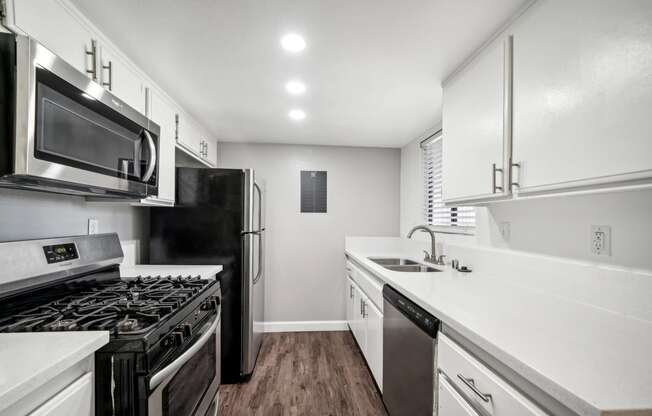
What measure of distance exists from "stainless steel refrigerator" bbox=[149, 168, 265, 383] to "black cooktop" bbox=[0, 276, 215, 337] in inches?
26.6

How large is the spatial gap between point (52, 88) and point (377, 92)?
5.78ft

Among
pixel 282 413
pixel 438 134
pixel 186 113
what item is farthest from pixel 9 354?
pixel 438 134

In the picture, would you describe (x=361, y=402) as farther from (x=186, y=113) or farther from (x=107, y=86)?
(x=186, y=113)

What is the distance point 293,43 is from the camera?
1505 mm

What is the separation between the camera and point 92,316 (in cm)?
104

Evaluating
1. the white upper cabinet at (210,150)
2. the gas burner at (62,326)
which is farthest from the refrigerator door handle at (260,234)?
the gas burner at (62,326)

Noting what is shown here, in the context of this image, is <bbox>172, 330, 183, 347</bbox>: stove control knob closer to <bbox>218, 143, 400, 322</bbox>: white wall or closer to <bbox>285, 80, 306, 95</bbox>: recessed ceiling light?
A: <bbox>285, 80, 306, 95</bbox>: recessed ceiling light

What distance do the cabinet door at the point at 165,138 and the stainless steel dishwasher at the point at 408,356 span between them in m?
1.70

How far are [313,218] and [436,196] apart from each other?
4.80 feet

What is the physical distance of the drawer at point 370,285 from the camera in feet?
6.60

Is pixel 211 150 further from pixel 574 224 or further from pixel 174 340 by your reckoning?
pixel 574 224

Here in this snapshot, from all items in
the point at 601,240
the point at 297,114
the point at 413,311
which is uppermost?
the point at 297,114

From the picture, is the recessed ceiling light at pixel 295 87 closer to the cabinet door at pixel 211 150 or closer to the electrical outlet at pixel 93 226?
the cabinet door at pixel 211 150

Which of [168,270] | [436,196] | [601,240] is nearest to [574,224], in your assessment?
[601,240]
